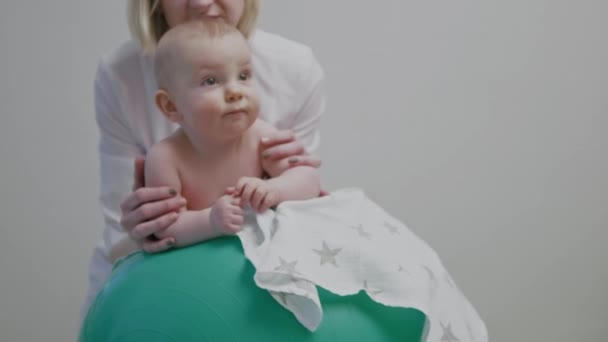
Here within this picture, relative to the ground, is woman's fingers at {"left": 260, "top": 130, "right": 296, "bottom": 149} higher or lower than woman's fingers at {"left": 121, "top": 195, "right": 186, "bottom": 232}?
higher

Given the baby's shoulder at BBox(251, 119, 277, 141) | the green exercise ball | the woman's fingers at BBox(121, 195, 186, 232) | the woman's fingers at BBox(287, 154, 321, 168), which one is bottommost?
the green exercise ball

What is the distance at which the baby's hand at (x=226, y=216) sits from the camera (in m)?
1.19

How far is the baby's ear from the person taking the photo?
128 cm

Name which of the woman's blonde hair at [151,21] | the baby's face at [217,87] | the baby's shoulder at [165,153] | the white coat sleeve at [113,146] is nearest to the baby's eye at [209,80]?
the baby's face at [217,87]

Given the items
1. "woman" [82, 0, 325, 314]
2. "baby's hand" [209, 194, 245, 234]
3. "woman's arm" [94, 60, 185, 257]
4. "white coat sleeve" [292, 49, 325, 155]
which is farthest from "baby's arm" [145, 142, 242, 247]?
"white coat sleeve" [292, 49, 325, 155]

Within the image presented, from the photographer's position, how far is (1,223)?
2.36 m

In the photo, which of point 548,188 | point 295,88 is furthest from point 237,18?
point 548,188

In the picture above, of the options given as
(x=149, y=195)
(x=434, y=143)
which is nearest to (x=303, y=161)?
(x=149, y=195)

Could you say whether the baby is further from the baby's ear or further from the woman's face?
the woman's face

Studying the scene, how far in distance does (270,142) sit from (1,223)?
1.30m

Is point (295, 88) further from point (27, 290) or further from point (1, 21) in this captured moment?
point (27, 290)

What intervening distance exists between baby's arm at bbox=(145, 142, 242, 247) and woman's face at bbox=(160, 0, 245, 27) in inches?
9.7

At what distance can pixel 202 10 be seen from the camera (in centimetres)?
142

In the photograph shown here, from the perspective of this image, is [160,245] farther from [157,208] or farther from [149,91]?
[149,91]
